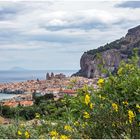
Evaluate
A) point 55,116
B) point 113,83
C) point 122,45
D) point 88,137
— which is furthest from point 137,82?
point 122,45

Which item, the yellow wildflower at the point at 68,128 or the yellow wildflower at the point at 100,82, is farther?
the yellow wildflower at the point at 100,82

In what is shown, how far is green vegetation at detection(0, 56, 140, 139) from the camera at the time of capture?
169 inches

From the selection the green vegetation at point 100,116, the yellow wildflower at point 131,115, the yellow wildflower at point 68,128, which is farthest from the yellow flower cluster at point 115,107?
the yellow wildflower at point 68,128

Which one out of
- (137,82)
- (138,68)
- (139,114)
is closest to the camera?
(139,114)

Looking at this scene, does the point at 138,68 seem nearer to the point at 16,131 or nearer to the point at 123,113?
the point at 123,113

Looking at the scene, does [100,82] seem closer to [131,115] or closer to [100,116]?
[100,116]

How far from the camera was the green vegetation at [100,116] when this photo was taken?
428 cm

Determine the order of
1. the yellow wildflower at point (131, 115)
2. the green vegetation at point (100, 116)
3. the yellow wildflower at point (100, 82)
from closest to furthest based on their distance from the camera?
the yellow wildflower at point (131, 115)
the green vegetation at point (100, 116)
the yellow wildflower at point (100, 82)

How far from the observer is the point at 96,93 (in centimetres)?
484

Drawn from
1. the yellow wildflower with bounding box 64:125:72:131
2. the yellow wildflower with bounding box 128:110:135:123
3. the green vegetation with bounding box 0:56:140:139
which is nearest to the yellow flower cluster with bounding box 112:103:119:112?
the green vegetation with bounding box 0:56:140:139

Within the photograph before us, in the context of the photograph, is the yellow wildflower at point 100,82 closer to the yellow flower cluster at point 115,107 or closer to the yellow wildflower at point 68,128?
the yellow flower cluster at point 115,107

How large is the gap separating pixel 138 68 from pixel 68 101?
849mm

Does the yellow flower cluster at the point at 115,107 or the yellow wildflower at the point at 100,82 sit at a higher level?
the yellow wildflower at the point at 100,82

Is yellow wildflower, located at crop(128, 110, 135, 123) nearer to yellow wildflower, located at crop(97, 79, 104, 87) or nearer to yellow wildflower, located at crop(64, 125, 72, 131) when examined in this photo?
yellow wildflower, located at crop(64, 125, 72, 131)
